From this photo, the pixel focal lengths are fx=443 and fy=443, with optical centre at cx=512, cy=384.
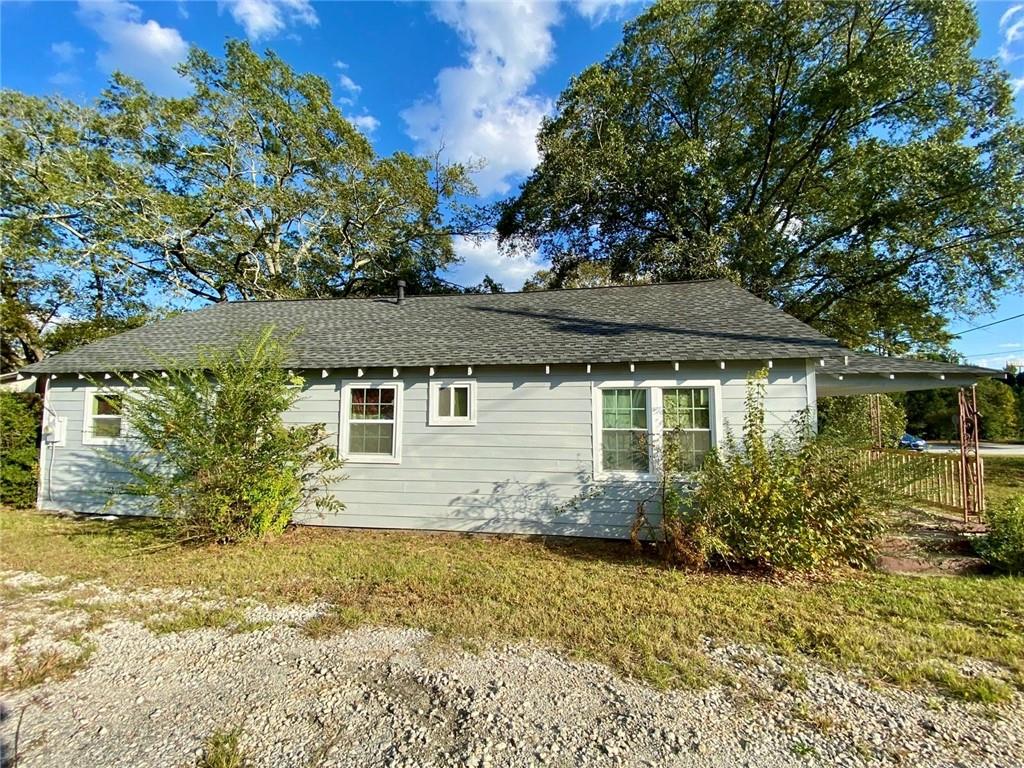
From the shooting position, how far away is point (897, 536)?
6.21 m

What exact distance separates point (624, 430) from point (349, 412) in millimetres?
4751

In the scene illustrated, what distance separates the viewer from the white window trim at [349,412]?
25.0ft

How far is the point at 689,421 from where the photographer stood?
6.81 m

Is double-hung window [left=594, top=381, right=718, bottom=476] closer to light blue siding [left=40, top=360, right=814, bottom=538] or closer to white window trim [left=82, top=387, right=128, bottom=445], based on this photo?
light blue siding [left=40, top=360, right=814, bottom=538]

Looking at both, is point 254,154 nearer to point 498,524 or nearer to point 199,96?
point 199,96

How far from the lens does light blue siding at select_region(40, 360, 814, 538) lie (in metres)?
6.77

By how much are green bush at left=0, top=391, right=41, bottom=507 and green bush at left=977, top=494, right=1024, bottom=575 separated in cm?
1565

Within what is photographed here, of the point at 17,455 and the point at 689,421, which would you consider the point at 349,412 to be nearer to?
the point at 689,421

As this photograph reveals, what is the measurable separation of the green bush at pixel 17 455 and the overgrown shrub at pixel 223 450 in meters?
4.75

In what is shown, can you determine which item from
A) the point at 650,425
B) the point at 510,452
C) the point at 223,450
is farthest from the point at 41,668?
the point at 650,425

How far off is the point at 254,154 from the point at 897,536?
22.6 m

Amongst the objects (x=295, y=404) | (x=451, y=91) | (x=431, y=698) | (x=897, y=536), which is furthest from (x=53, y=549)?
(x=451, y=91)

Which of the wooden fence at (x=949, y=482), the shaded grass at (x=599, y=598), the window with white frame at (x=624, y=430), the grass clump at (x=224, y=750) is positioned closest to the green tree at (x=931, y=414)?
the wooden fence at (x=949, y=482)

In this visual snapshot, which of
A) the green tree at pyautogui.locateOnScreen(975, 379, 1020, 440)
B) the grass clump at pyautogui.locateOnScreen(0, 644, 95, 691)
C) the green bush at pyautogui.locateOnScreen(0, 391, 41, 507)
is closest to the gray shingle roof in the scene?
the green bush at pyautogui.locateOnScreen(0, 391, 41, 507)
